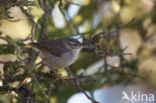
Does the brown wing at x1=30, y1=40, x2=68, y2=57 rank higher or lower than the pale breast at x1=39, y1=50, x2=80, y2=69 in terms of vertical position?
higher

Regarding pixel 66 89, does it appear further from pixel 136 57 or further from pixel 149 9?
pixel 149 9

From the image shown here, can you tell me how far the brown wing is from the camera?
2858 mm

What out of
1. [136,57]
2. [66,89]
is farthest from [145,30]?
[66,89]

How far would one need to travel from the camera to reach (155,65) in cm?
462

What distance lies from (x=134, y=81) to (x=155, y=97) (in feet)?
2.66

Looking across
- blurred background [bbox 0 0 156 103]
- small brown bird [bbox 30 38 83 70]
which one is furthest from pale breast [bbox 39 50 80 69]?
blurred background [bbox 0 0 156 103]

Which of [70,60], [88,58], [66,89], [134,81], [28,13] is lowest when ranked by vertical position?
[134,81]

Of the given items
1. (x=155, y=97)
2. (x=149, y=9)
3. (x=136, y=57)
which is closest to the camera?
(x=155, y=97)

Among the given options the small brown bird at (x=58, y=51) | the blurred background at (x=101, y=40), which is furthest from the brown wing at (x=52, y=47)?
the blurred background at (x=101, y=40)

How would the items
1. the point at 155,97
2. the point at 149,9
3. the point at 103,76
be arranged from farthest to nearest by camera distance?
the point at 149,9
the point at 155,97
the point at 103,76

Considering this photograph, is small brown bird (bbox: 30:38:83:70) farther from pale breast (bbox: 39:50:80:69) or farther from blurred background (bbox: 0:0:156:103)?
blurred background (bbox: 0:0:156:103)

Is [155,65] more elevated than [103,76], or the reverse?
[103,76]

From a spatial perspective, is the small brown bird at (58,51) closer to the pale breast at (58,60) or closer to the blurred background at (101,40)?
the pale breast at (58,60)

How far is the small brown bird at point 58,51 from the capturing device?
288 centimetres
